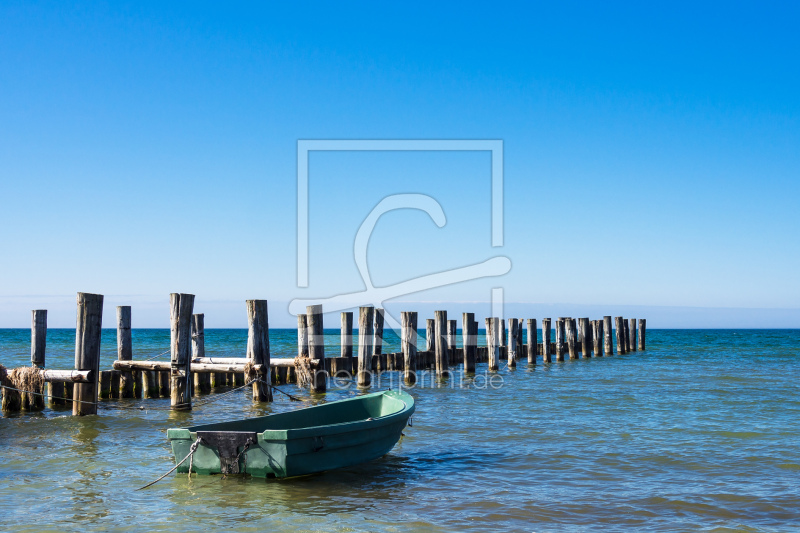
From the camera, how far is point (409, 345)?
19781 mm

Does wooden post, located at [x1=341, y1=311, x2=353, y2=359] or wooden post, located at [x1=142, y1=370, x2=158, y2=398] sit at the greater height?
wooden post, located at [x1=341, y1=311, x2=353, y2=359]

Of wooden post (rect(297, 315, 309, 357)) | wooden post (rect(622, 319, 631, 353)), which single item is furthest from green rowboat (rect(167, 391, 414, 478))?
wooden post (rect(622, 319, 631, 353))

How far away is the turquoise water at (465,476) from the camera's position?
7.13 meters

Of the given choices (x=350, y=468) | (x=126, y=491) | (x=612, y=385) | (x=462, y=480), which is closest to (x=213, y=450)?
(x=126, y=491)

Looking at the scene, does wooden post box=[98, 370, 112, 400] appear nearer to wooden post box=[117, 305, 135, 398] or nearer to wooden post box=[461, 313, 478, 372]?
wooden post box=[117, 305, 135, 398]

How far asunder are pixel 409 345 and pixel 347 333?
83.1 inches

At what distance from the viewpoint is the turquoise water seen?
7133mm

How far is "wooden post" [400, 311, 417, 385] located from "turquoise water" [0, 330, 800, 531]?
147 inches

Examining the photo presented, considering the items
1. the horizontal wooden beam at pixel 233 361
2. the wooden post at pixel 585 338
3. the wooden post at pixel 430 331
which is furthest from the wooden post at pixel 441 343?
the wooden post at pixel 585 338

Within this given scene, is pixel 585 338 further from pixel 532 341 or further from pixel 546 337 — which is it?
pixel 532 341

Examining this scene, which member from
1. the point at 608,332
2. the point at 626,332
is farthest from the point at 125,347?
the point at 626,332

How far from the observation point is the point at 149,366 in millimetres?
15227

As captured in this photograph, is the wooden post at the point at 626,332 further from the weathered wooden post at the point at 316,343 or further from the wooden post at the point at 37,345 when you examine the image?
the wooden post at the point at 37,345

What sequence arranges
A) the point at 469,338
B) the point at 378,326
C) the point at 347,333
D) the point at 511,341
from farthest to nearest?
1. the point at 511,341
2. the point at 469,338
3. the point at 378,326
4. the point at 347,333
